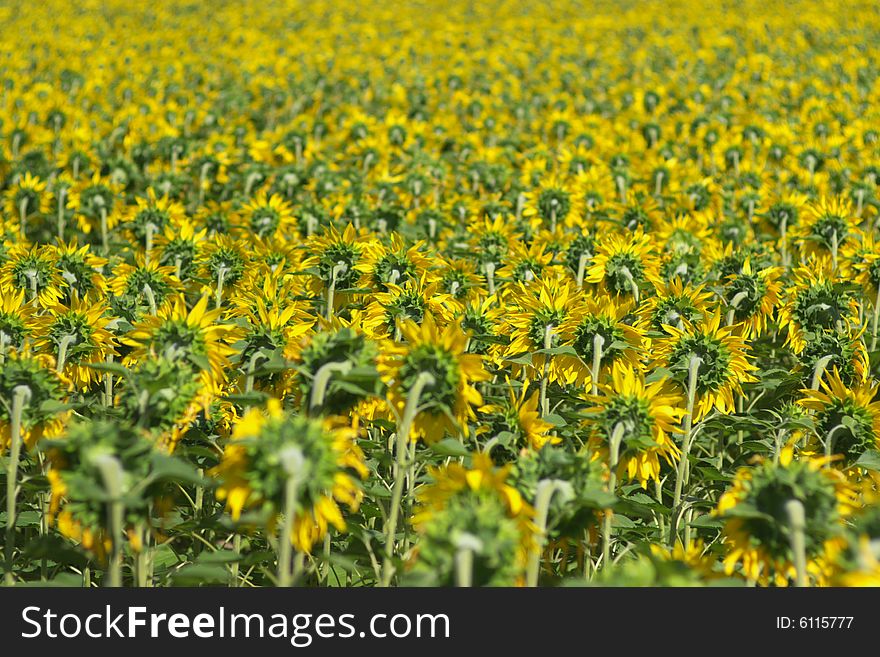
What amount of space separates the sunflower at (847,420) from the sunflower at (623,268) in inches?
51.9

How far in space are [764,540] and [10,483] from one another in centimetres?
225

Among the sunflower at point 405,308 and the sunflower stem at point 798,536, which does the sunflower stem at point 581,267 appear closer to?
the sunflower at point 405,308

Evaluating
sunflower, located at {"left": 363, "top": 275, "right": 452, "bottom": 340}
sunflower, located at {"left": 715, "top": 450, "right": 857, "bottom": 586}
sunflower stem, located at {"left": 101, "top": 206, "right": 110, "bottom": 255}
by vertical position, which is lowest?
sunflower, located at {"left": 715, "top": 450, "right": 857, "bottom": 586}

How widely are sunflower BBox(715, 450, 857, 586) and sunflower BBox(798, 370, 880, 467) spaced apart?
0.98 m

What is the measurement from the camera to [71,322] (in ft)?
11.8

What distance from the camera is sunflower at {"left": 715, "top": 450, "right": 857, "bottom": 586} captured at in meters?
2.18

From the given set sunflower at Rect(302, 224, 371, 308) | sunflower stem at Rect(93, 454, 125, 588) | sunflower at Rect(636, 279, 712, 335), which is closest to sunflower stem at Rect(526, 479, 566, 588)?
sunflower stem at Rect(93, 454, 125, 588)

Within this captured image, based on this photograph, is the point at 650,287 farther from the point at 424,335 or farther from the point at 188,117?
the point at 188,117

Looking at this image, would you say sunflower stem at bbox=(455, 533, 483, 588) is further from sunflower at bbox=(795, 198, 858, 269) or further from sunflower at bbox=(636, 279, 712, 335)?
sunflower at bbox=(795, 198, 858, 269)

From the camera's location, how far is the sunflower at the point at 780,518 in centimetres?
218

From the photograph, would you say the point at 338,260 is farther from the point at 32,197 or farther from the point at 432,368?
the point at 32,197

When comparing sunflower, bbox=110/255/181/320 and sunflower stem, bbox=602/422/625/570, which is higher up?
sunflower, bbox=110/255/181/320

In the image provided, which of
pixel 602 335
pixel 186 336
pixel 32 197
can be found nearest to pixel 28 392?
pixel 186 336
